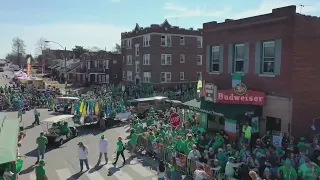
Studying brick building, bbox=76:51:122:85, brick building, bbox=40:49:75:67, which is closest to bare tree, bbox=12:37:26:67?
brick building, bbox=40:49:75:67

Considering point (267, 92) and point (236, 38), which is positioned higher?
point (236, 38)

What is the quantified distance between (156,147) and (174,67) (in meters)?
31.2

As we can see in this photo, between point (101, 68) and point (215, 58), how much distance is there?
42.9 metres

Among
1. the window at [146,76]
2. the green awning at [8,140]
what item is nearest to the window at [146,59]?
the window at [146,76]

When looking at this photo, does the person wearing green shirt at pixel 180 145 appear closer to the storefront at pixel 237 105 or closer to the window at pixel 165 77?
the storefront at pixel 237 105

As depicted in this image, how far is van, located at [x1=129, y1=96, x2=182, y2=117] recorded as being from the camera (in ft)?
90.0

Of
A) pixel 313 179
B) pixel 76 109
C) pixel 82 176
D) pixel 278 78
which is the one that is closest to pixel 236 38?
pixel 278 78

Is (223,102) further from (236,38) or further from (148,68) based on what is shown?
(148,68)

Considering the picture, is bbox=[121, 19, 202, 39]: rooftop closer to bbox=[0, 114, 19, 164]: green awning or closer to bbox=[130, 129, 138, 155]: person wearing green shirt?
bbox=[130, 129, 138, 155]: person wearing green shirt

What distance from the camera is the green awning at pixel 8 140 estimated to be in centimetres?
998

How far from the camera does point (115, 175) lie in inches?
547

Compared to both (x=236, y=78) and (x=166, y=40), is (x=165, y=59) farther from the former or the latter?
(x=236, y=78)

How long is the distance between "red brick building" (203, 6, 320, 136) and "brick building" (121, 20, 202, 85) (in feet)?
92.0

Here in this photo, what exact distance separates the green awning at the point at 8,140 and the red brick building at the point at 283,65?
10517 mm
